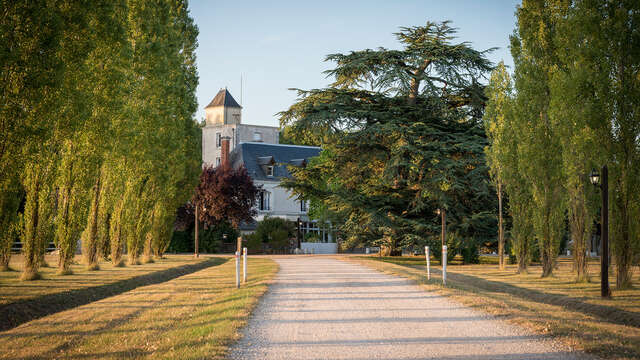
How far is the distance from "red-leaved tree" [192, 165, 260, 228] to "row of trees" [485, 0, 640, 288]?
26922 millimetres

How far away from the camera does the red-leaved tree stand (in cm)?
4862

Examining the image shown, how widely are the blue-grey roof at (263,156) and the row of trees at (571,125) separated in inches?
1679

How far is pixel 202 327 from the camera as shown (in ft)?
29.7

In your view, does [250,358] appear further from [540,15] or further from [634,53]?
[540,15]

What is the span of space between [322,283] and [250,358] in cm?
991

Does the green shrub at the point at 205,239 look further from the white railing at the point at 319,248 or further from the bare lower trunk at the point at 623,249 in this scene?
the bare lower trunk at the point at 623,249

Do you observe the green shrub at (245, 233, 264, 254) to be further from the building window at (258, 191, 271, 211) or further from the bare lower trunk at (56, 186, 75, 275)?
the bare lower trunk at (56, 186, 75, 275)

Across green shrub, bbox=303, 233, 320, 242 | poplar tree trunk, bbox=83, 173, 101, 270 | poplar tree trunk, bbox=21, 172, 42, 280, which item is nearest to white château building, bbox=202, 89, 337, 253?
green shrub, bbox=303, 233, 320, 242

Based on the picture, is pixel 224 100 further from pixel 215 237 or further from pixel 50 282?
pixel 50 282

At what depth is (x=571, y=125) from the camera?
19047 millimetres

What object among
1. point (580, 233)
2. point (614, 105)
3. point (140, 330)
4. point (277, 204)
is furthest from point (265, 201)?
point (140, 330)

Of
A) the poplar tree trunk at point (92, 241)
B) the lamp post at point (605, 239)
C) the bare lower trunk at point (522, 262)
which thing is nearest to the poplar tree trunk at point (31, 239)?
the poplar tree trunk at point (92, 241)

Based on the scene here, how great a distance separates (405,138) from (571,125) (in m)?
13.5

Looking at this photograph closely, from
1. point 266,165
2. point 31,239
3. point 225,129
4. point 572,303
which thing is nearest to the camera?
point 572,303
